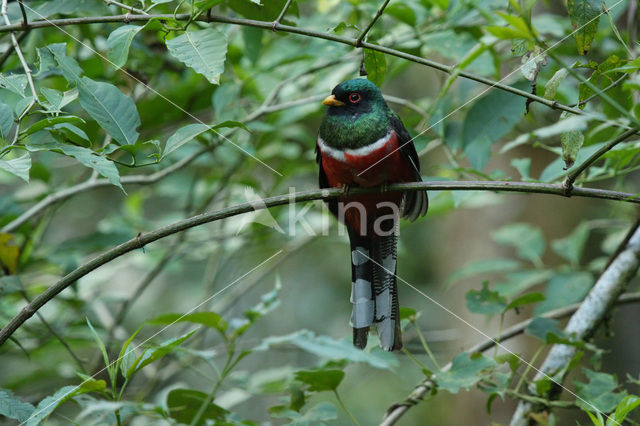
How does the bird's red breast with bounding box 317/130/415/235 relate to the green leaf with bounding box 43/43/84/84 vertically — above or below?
below

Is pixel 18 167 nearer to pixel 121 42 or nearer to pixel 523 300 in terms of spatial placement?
pixel 121 42

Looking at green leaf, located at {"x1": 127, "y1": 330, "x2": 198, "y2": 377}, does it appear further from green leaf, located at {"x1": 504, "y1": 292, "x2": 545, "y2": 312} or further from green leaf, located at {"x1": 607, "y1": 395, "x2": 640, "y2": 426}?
green leaf, located at {"x1": 504, "y1": 292, "x2": 545, "y2": 312}

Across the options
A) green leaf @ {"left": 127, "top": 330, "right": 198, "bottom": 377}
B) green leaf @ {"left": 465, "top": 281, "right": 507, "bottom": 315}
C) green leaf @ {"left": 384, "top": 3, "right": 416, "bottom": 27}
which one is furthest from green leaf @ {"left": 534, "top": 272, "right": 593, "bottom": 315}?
green leaf @ {"left": 127, "top": 330, "right": 198, "bottom": 377}

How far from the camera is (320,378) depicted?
253 cm

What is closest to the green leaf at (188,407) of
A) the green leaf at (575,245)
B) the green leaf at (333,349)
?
the green leaf at (333,349)

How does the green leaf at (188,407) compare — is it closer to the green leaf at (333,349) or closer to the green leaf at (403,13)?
the green leaf at (333,349)

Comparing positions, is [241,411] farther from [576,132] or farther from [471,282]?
[576,132]

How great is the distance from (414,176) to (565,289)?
1.14 meters

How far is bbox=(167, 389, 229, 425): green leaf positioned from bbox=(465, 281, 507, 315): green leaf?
1.11 meters

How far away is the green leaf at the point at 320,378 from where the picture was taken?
8.13 feet

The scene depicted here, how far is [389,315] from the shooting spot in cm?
289

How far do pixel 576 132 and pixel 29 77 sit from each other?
1599 mm

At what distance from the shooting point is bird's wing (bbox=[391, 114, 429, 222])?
297 cm

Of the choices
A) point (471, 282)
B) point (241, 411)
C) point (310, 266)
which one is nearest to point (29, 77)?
point (471, 282)
